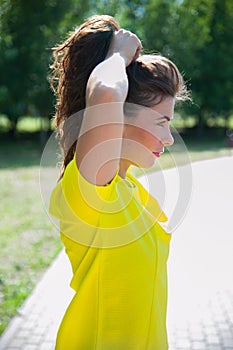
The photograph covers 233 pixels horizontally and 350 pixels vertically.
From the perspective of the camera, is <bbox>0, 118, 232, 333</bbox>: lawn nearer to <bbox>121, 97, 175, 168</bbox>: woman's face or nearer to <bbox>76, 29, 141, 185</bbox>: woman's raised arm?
<bbox>121, 97, 175, 168</bbox>: woman's face

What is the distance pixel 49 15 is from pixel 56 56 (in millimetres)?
15311

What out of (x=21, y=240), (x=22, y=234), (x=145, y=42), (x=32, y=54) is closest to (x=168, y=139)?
(x=21, y=240)

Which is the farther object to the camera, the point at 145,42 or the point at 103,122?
the point at 145,42

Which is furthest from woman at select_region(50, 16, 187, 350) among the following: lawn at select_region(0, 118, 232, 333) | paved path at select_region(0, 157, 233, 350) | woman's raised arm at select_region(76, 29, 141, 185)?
paved path at select_region(0, 157, 233, 350)

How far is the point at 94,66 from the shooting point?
1.42 meters

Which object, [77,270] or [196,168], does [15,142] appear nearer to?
[196,168]

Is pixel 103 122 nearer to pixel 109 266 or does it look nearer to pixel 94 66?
pixel 94 66

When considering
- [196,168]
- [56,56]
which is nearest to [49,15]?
[196,168]

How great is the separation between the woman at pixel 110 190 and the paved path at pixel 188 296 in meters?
0.33

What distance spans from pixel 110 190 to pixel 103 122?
18 centimetres

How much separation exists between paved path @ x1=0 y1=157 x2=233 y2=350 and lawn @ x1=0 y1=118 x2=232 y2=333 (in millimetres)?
121

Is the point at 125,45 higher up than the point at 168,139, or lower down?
higher up

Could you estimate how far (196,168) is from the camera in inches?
476

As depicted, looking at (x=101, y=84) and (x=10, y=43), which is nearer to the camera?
(x=101, y=84)
